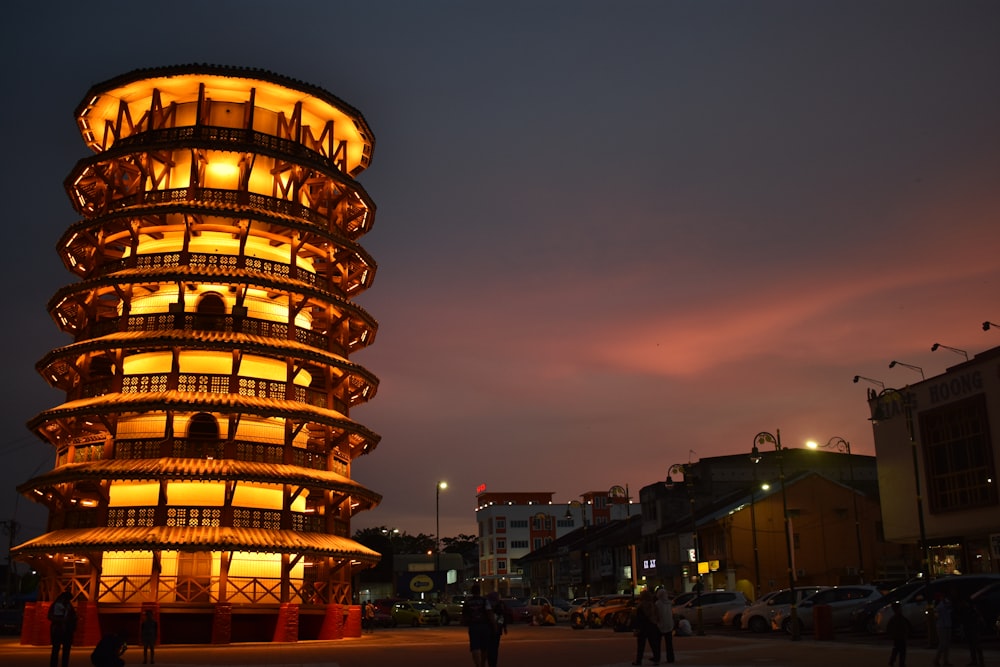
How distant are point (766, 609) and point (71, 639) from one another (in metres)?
29.8

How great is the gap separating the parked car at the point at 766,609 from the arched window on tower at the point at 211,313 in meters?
27.4

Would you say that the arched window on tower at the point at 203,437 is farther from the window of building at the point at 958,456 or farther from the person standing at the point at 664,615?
the window of building at the point at 958,456

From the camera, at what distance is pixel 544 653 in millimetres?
30328

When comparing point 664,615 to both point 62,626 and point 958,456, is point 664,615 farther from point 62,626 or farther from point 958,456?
point 958,456

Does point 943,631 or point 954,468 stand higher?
point 954,468

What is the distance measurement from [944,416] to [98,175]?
4509 cm

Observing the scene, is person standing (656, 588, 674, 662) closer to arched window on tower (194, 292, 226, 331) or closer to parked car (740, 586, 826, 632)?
parked car (740, 586, 826, 632)

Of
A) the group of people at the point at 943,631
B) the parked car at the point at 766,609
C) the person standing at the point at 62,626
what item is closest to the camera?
the group of people at the point at 943,631

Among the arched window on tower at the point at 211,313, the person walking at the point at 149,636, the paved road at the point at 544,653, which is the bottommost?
the paved road at the point at 544,653

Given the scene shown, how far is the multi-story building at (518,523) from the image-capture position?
158000mm

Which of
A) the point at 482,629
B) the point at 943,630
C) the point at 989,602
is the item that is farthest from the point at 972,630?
the point at 482,629

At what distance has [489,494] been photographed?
16600 cm

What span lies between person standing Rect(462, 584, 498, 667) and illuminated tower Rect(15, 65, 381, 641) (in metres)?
20.8

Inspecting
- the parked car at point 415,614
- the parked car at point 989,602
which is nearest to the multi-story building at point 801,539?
the parked car at point 415,614
